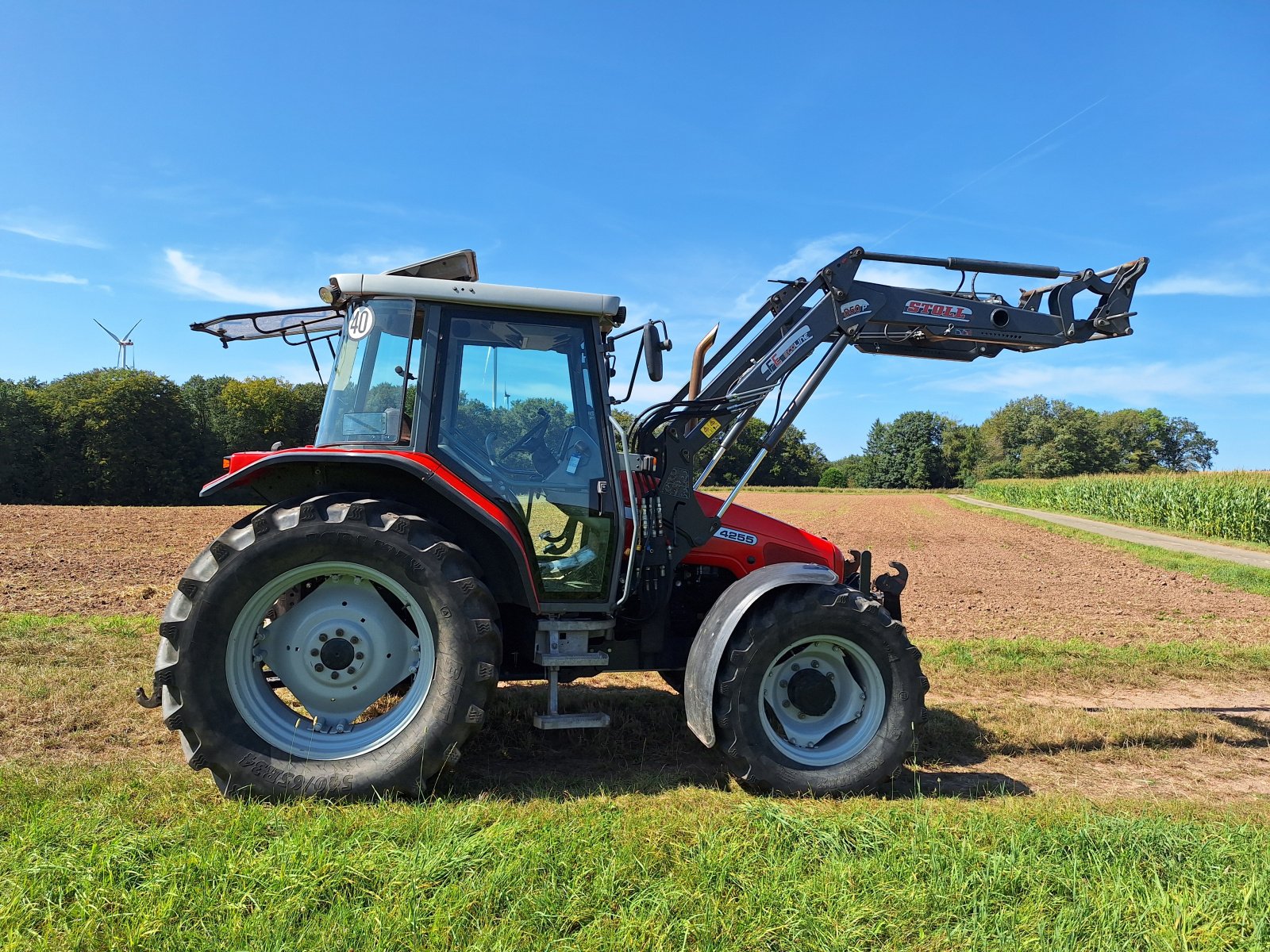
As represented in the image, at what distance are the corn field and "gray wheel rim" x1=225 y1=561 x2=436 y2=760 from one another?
3095cm

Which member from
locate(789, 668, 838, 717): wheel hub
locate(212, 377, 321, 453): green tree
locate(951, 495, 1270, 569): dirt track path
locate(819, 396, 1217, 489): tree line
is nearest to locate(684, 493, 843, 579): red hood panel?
locate(789, 668, 838, 717): wheel hub

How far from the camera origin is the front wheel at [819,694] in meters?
4.14

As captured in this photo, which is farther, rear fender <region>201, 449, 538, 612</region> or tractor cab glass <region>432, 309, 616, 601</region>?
tractor cab glass <region>432, 309, 616, 601</region>

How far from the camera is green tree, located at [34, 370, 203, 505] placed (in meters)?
42.4

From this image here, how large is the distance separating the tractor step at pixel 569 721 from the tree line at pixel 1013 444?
99599mm

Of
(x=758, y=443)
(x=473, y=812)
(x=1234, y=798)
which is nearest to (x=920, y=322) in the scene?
(x=758, y=443)

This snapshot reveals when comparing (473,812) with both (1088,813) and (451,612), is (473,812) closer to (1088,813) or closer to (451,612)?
(451,612)

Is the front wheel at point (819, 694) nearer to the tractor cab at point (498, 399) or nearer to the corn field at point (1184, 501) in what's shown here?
the tractor cab at point (498, 399)

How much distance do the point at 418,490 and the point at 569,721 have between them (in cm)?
143

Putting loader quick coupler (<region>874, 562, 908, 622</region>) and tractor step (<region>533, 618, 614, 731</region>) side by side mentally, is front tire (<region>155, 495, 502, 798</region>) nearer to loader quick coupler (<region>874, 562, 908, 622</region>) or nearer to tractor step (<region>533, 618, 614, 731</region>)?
tractor step (<region>533, 618, 614, 731</region>)

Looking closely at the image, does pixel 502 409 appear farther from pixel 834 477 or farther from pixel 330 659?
pixel 834 477

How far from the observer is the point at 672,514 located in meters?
4.73

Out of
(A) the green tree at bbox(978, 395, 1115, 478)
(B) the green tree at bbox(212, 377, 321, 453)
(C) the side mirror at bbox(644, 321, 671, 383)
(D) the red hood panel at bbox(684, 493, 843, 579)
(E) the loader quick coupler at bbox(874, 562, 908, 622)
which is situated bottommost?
(E) the loader quick coupler at bbox(874, 562, 908, 622)

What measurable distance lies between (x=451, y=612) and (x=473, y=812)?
0.90 m
